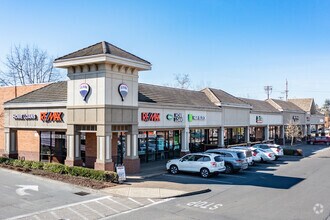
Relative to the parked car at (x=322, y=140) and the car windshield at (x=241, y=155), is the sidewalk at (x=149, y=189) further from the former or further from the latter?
the parked car at (x=322, y=140)

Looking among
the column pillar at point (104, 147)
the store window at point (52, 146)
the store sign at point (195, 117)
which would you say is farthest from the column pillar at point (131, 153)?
the store sign at point (195, 117)

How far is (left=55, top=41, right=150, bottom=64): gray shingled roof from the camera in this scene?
787 inches

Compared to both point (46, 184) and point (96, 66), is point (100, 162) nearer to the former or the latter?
point (46, 184)

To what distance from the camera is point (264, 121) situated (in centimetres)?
4500

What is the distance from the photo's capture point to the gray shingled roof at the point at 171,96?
25545mm

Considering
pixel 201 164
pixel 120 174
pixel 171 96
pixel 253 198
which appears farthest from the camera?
pixel 171 96

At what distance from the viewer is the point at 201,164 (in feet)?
68.6

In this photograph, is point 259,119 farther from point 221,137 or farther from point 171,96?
point 171,96

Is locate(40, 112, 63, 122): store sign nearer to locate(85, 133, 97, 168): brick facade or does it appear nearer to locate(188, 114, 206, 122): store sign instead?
locate(85, 133, 97, 168): brick facade

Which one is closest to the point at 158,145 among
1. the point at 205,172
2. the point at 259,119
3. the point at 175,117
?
the point at 175,117

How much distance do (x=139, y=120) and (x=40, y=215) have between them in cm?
1105

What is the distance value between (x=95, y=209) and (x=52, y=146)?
48.2 feet

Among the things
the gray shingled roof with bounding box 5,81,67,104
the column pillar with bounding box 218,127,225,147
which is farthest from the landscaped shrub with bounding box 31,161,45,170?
the column pillar with bounding box 218,127,225,147

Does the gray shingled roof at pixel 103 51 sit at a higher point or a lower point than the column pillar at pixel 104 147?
higher
